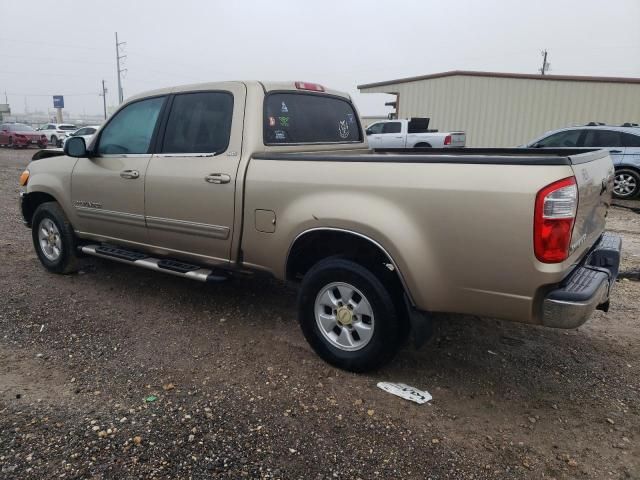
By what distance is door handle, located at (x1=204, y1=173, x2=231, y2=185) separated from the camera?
12.0 ft

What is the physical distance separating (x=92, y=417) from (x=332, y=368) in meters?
1.50

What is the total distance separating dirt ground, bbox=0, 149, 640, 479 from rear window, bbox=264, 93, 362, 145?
154 cm

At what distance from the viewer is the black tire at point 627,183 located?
36.7 feet

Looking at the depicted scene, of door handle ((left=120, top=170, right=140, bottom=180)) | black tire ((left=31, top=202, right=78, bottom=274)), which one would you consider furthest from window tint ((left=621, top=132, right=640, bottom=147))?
black tire ((left=31, top=202, right=78, bottom=274))

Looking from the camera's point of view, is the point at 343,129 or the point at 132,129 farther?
the point at 343,129

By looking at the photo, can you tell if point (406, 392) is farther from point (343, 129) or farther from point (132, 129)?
point (132, 129)

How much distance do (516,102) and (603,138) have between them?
32.8 ft

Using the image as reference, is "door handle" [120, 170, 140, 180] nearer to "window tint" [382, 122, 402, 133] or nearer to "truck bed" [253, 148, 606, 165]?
"truck bed" [253, 148, 606, 165]

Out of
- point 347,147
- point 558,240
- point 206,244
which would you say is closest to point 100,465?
point 206,244

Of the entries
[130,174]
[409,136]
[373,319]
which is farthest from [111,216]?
[409,136]

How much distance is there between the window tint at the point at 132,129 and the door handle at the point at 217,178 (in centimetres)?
93

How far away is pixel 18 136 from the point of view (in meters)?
26.6

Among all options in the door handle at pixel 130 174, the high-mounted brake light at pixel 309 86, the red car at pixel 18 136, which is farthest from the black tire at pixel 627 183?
the red car at pixel 18 136

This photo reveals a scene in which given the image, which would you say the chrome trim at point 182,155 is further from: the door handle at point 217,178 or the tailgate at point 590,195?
the tailgate at point 590,195
